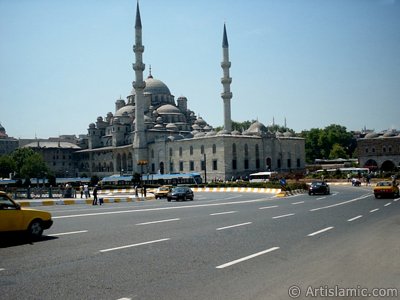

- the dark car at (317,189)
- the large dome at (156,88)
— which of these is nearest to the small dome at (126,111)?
the large dome at (156,88)

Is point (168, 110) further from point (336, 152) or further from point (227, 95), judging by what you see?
point (336, 152)

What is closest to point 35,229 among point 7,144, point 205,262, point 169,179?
point 205,262

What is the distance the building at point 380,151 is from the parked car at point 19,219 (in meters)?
77.3

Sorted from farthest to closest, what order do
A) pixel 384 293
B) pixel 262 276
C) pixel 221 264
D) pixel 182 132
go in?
1. pixel 182 132
2. pixel 221 264
3. pixel 262 276
4. pixel 384 293

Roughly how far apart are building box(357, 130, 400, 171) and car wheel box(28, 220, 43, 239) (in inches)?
3043

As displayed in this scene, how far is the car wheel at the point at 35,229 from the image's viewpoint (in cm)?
1048

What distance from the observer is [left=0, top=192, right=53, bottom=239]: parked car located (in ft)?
32.5

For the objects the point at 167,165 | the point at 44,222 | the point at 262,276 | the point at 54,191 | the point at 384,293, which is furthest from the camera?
the point at 167,165

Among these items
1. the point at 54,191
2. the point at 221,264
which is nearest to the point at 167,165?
the point at 54,191

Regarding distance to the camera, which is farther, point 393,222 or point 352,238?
point 393,222

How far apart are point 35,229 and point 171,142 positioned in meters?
64.2

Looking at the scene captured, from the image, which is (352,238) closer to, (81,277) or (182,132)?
(81,277)

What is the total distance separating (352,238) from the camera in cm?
1020

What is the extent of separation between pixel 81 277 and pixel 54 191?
3147cm
